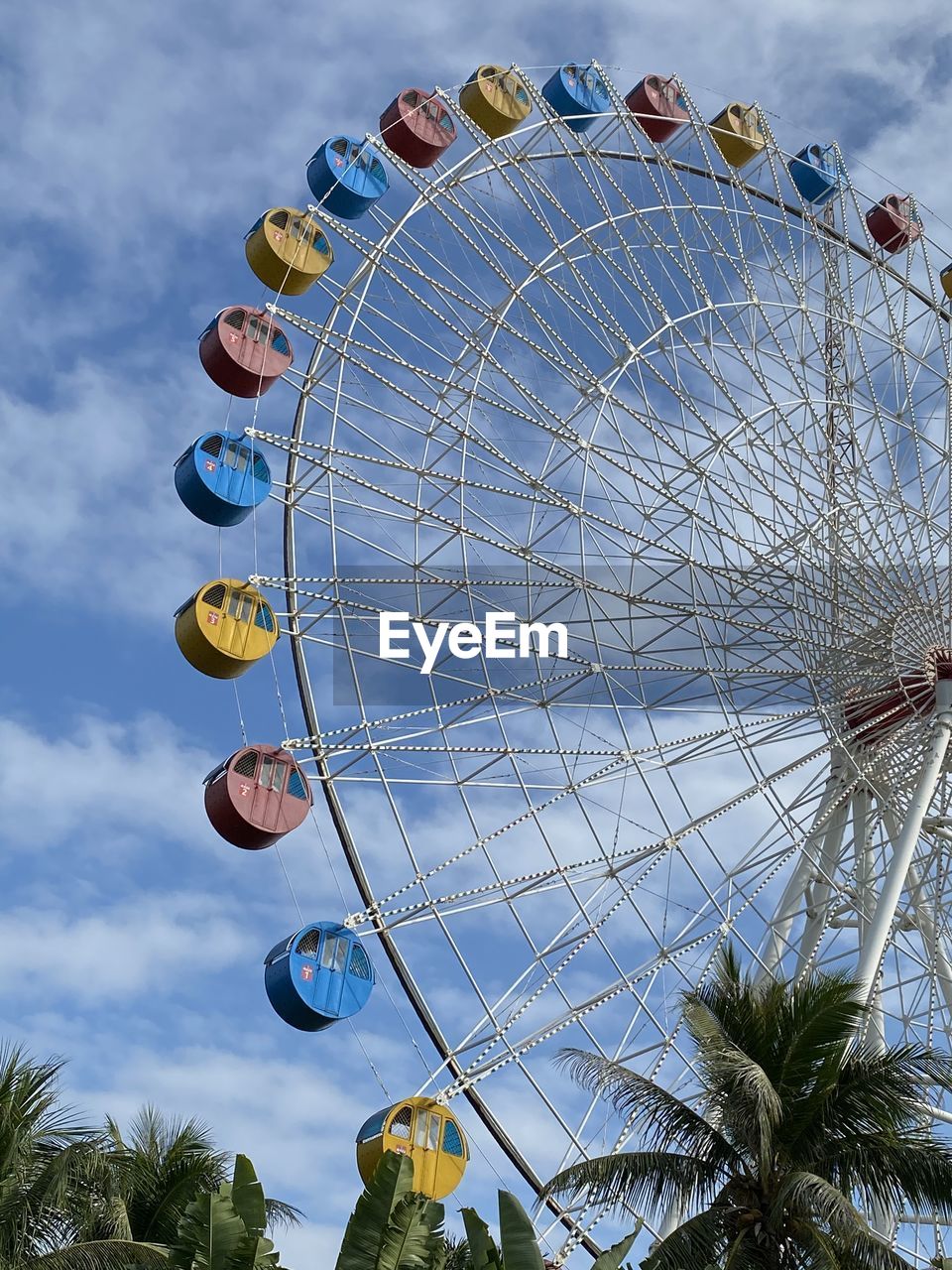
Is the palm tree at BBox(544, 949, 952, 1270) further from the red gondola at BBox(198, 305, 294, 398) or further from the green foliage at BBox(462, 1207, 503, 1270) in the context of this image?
the red gondola at BBox(198, 305, 294, 398)

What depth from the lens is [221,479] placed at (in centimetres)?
2369

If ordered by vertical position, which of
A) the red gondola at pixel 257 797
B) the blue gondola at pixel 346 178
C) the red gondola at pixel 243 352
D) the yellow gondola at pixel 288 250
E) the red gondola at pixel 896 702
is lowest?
the red gondola at pixel 257 797

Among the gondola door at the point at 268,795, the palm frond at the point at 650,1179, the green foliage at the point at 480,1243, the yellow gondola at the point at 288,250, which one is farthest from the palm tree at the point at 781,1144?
the yellow gondola at the point at 288,250

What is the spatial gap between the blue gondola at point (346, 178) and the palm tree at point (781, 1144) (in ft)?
50.2

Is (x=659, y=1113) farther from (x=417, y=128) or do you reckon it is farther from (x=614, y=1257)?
(x=417, y=128)

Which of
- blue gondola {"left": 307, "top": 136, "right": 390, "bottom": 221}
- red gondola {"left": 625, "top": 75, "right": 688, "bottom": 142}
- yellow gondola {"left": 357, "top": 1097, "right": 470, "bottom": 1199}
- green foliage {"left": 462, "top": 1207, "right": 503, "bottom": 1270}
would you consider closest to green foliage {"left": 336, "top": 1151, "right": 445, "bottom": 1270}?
green foliage {"left": 462, "top": 1207, "right": 503, "bottom": 1270}

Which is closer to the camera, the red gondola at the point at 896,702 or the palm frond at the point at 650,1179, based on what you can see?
the palm frond at the point at 650,1179

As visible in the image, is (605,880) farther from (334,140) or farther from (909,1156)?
(334,140)

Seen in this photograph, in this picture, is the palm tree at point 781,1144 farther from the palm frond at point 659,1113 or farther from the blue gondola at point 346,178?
the blue gondola at point 346,178

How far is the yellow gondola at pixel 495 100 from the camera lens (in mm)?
27406

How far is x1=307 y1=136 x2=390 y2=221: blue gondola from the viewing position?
26.7 meters

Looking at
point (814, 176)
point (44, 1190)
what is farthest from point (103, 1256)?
point (814, 176)

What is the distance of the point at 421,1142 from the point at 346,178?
14.9 m

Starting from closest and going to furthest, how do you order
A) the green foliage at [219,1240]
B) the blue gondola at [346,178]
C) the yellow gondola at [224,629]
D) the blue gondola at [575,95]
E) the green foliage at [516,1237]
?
1. the green foliage at [219,1240]
2. the green foliage at [516,1237]
3. the yellow gondola at [224,629]
4. the blue gondola at [346,178]
5. the blue gondola at [575,95]
